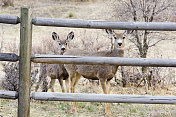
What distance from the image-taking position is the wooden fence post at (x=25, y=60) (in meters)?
3.91

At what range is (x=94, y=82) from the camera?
945 cm

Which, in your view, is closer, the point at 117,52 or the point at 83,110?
the point at 83,110

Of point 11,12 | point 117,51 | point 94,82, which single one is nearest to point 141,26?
point 117,51

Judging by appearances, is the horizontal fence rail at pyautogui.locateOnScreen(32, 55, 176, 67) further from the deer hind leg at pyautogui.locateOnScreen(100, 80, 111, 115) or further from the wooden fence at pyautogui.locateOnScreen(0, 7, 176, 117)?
the deer hind leg at pyautogui.locateOnScreen(100, 80, 111, 115)

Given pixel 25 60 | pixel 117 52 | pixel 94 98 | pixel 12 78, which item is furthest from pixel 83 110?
pixel 25 60

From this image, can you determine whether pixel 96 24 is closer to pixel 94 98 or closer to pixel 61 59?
→ pixel 61 59

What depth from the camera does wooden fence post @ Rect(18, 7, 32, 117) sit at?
12.8 feet

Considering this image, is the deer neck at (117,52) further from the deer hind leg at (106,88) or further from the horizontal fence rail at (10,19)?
the horizontal fence rail at (10,19)

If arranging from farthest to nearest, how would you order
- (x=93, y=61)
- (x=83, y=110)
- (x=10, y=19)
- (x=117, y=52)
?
1. (x=117, y=52)
2. (x=83, y=110)
3. (x=93, y=61)
4. (x=10, y=19)

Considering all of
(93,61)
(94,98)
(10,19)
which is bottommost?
(94,98)

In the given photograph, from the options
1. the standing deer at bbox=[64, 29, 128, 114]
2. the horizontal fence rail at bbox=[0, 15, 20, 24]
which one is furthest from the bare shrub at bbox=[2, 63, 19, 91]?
the horizontal fence rail at bbox=[0, 15, 20, 24]

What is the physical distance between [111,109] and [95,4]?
19372 millimetres

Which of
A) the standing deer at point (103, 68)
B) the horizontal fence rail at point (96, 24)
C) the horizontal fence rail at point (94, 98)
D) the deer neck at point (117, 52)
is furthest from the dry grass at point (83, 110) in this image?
the horizontal fence rail at point (96, 24)

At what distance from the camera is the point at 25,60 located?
13.0 feet
